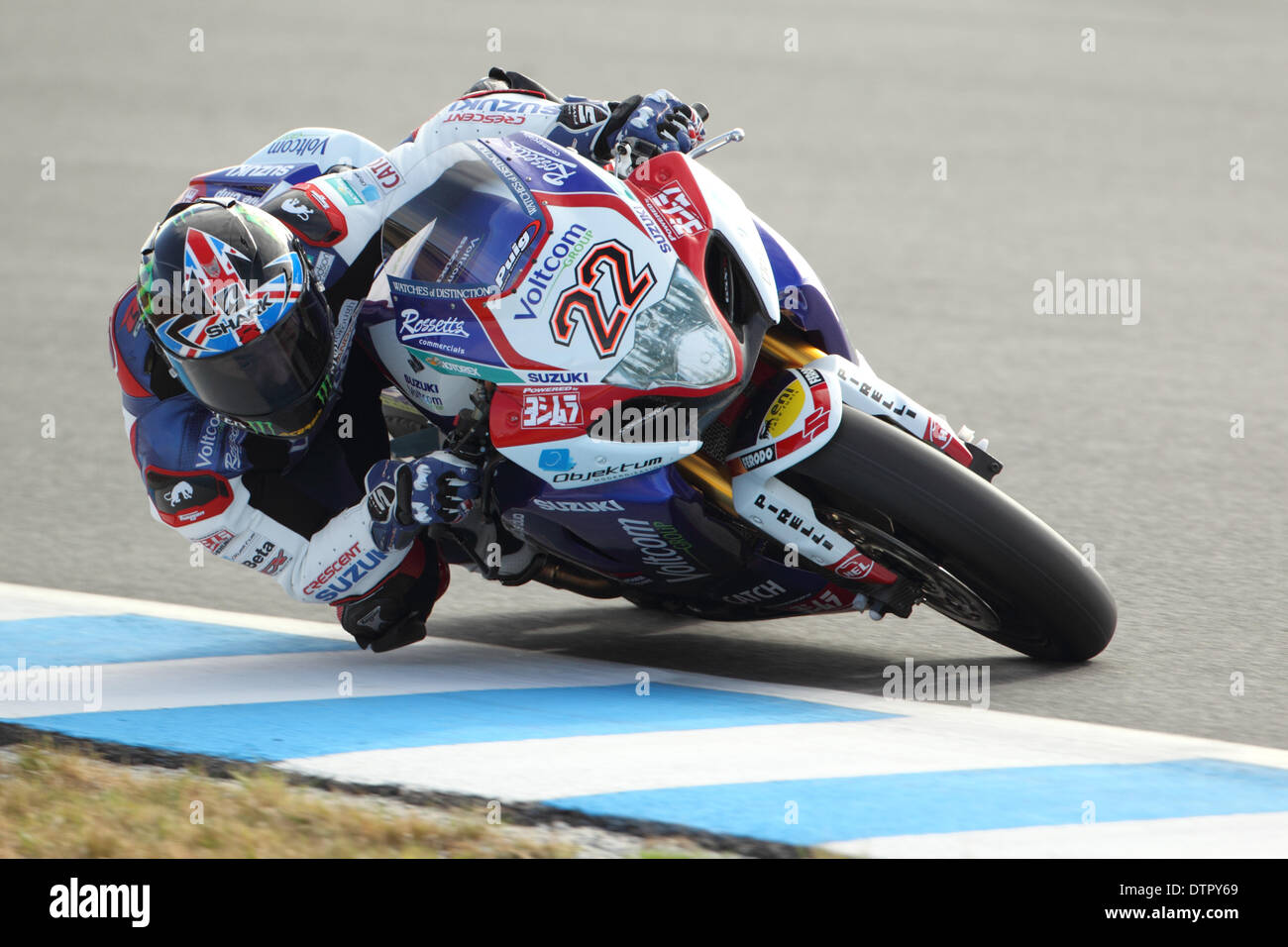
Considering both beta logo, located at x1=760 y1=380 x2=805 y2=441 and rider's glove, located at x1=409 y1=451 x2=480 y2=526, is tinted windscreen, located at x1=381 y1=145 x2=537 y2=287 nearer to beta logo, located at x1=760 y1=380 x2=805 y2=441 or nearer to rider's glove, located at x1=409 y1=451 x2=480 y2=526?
rider's glove, located at x1=409 y1=451 x2=480 y2=526

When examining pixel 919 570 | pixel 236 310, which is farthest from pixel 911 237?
pixel 236 310

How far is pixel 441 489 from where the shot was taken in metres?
4.32

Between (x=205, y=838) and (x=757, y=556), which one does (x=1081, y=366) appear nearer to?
(x=757, y=556)

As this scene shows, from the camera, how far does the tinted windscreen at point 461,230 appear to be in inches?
166

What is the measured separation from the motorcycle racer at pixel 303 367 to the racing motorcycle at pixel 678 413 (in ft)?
0.49

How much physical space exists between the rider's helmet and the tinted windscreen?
0.26 meters

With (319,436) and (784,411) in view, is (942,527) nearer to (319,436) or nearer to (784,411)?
(784,411)

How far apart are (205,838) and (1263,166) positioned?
10.2 m

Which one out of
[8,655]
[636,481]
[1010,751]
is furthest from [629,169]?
[8,655]

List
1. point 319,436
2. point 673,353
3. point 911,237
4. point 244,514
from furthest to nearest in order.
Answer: point 911,237 → point 319,436 → point 244,514 → point 673,353
